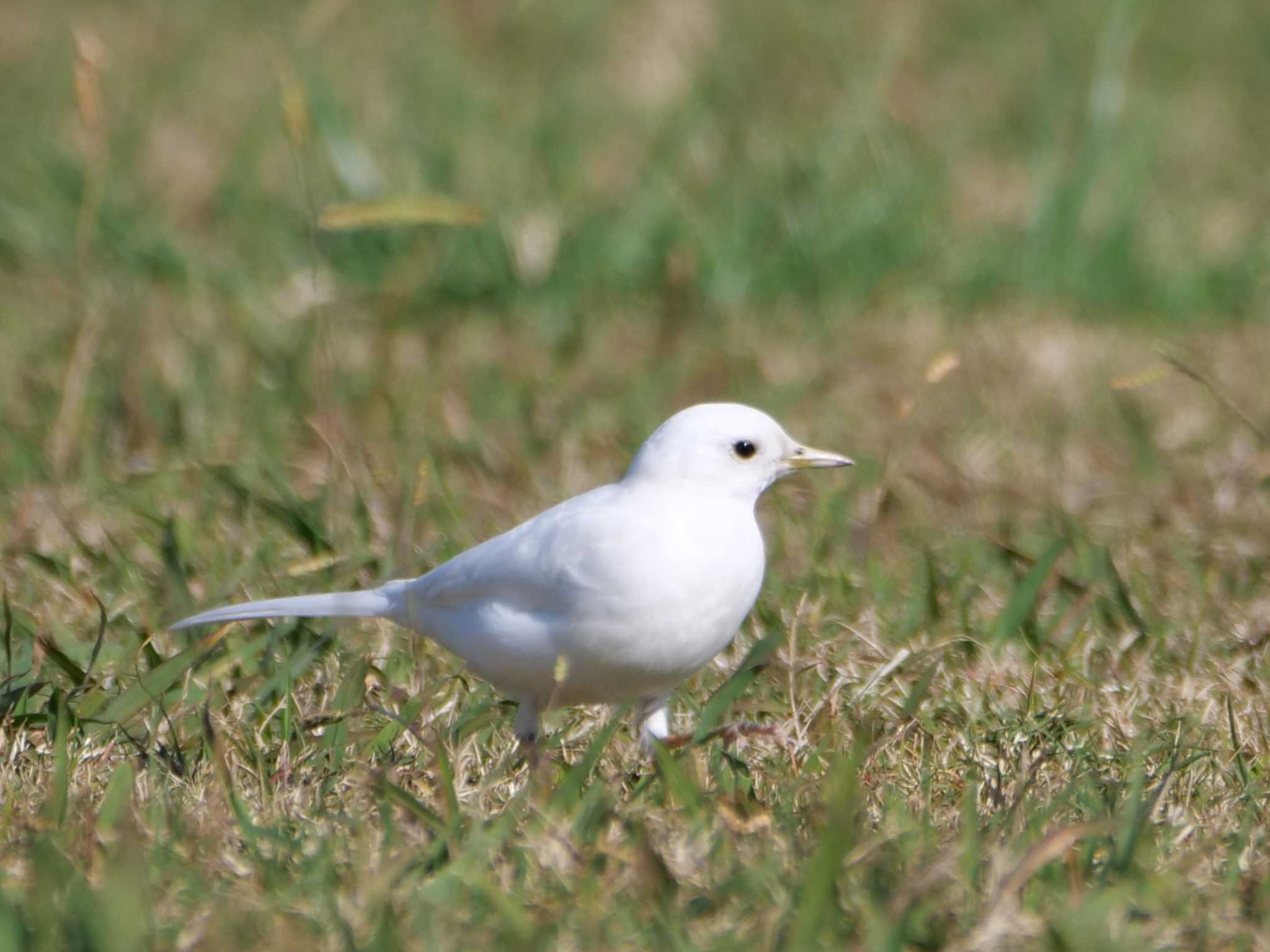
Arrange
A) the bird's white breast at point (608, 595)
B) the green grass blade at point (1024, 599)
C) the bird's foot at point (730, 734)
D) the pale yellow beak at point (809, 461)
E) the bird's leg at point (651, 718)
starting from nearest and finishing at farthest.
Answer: the bird's white breast at point (608, 595), the bird's foot at point (730, 734), the bird's leg at point (651, 718), the pale yellow beak at point (809, 461), the green grass blade at point (1024, 599)

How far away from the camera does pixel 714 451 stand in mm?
2832

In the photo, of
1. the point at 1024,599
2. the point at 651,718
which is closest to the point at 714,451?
the point at 651,718

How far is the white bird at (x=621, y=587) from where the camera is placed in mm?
2631

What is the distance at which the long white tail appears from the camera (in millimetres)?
2918

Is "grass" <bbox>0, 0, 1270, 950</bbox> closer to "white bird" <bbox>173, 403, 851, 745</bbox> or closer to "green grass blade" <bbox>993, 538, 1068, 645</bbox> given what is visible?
"green grass blade" <bbox>993, 538, 1068, 645</bbox>

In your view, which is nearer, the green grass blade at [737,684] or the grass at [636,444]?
the grass at [636,444]

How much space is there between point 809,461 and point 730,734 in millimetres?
479

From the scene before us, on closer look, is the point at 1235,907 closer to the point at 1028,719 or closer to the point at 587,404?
the point at 1028,719

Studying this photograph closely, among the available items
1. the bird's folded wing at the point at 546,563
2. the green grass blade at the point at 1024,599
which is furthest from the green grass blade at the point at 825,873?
the green grass blade at the point at 1024,599

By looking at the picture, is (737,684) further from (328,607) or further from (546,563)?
(328,607)

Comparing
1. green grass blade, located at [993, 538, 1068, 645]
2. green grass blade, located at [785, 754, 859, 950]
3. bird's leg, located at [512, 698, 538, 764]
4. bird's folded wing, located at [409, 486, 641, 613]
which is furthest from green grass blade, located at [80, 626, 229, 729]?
green grass blade, located at [993, 538, 1068, 645]

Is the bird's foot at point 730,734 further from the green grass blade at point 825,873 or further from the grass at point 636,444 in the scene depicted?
the green grass blade at point 825,873

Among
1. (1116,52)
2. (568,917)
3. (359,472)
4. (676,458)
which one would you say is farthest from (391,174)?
(568,917)

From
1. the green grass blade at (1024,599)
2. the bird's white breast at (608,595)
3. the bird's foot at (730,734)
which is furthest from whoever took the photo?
the green grass blade at (1024,599)
